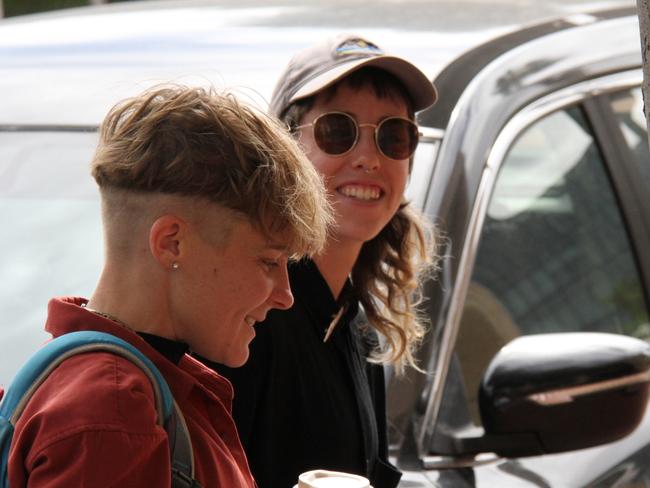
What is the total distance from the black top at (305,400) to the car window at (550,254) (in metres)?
0.38

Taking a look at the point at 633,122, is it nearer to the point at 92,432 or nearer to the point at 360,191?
the point at 360,191

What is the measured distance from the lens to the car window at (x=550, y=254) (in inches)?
123

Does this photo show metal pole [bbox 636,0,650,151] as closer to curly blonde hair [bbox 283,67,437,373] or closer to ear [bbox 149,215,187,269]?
ear [bbox 149,215,187,269]

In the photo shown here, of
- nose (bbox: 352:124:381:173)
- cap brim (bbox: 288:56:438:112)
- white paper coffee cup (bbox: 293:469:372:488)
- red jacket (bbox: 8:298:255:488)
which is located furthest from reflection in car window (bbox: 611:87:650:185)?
red jacket (bbox: 8:298:255:488)

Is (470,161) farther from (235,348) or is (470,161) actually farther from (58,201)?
(235,348)

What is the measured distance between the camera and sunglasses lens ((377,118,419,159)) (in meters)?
2.78

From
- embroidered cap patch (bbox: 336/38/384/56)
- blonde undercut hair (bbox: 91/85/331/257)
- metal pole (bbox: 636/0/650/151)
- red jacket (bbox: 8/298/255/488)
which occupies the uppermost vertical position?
metal pole (bbox: 636/0/650/151)

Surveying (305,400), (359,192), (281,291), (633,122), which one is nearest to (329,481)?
(281,291)

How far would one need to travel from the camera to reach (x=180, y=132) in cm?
185

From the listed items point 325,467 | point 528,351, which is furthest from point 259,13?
point 325,467

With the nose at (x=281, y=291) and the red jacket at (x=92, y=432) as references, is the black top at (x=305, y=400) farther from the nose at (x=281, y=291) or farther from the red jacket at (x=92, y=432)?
the red jacket at (x=92, y=432)

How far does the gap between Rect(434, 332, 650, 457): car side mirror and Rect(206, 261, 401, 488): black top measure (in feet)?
0.76

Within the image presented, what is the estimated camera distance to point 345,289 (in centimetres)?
285

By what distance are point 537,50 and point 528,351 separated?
90cm
